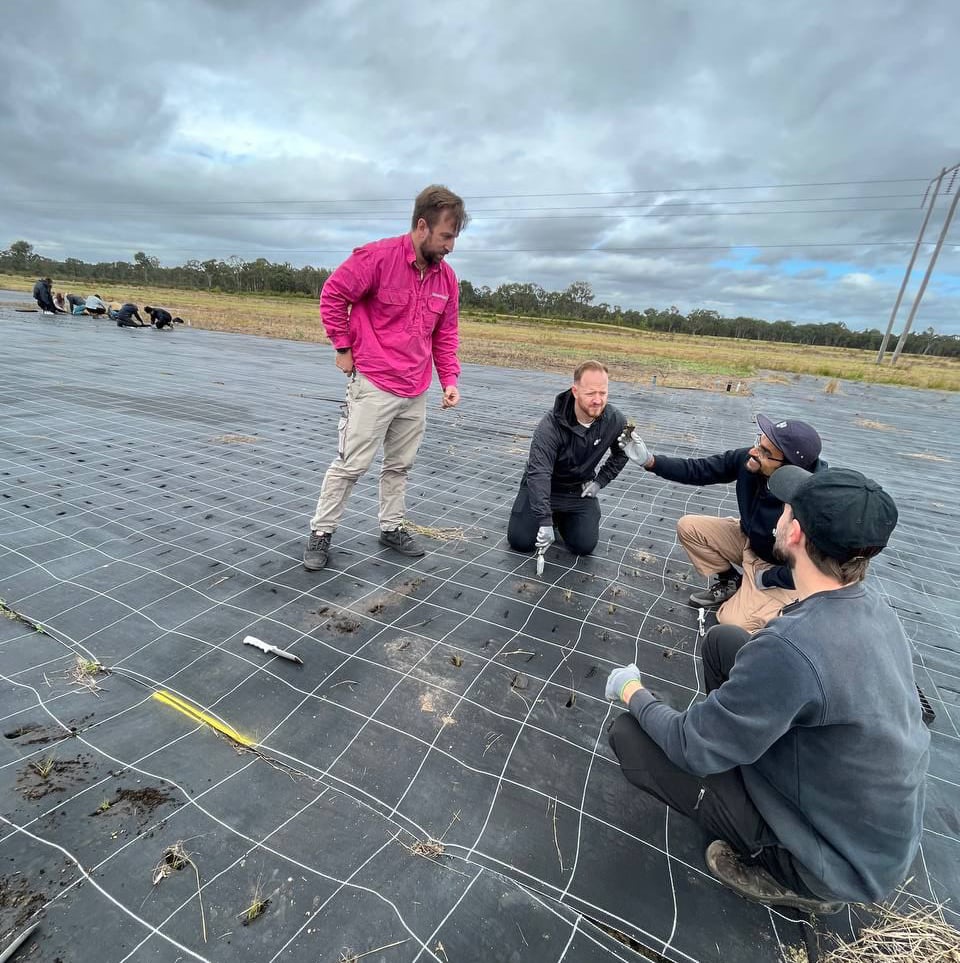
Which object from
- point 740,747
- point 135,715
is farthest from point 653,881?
point 135,715

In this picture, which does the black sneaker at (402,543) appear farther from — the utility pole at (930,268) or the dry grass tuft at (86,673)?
the utility pole at (930,268)

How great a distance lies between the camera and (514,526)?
3.02 metres

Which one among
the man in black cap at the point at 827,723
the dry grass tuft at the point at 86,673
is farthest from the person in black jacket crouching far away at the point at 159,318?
the man in black cap at the point at 827,723

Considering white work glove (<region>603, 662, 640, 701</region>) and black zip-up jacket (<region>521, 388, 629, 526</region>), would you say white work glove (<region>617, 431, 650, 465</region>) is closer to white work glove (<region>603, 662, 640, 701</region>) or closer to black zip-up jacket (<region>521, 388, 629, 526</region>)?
black zip-up jacket (<region>521, 388, 629, 526</region>)

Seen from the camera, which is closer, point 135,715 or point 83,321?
point 135,715

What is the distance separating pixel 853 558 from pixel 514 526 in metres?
2.06

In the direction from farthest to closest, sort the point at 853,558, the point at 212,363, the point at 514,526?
the point at 212,363
the point at 514,526
the point at 853,558

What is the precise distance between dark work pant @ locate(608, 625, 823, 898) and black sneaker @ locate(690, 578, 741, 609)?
1.36 m

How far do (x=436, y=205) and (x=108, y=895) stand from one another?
8.08 feet

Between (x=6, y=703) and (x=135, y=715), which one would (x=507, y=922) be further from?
(x=6, y=703)

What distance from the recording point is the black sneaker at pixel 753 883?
4.03 feet

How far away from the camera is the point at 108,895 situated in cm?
115

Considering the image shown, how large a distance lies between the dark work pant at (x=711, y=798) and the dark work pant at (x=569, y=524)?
5.20 ft

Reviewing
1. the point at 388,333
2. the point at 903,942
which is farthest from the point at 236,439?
the point at 903,942
